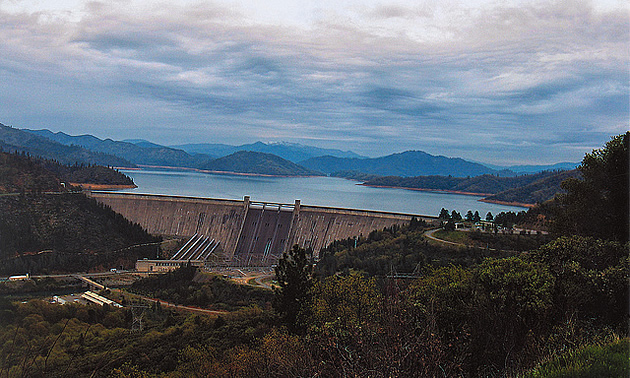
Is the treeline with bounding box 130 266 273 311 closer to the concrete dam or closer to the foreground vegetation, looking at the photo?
the foreground vegetation

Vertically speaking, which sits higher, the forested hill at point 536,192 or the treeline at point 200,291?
the forested hill at point 536,192

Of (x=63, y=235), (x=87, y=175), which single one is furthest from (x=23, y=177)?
(x=87, y=175)

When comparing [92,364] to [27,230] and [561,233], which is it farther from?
[27,230]

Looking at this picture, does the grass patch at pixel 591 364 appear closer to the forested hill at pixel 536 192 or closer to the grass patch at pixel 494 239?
the grass patch at pixel 494 239

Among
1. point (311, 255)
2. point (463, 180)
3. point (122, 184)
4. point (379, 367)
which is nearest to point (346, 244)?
point (311, 255)

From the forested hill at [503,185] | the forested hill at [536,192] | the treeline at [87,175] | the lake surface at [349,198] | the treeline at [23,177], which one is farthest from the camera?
the forested hill at [503,185]

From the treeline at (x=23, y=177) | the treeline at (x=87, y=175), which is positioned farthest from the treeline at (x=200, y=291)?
the treeline at (x=87, y=175)

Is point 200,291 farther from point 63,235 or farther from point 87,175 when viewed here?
point 87,175
